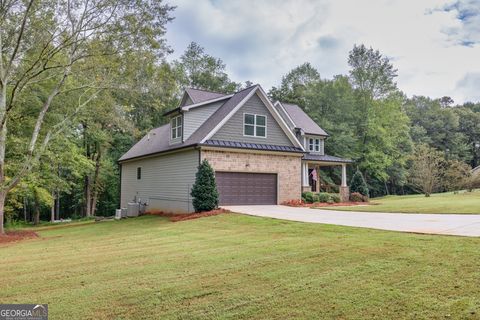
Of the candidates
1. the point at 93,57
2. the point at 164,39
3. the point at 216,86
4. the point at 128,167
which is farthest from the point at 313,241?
the point at 216,86

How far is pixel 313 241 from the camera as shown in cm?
826

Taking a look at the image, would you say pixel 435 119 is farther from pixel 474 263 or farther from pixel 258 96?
pixel 474 263

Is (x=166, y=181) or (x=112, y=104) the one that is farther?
(x=166, y=181)

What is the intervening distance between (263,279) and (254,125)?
14837 mm

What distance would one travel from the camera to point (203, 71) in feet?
141

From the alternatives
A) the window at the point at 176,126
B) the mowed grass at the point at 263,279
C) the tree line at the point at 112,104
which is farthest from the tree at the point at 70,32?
the mowed grass at the point at 263,279

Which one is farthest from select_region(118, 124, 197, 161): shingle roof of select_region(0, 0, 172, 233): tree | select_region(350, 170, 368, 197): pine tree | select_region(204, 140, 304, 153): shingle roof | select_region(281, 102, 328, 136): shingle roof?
select_region(350, 170, 368, 197): pine tree

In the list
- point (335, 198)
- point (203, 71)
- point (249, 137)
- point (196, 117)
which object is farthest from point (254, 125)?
point (203, 71)

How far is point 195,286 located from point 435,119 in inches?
2086

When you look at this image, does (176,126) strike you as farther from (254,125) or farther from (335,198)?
(335,198)

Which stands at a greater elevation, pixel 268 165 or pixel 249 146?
pixel 249 146

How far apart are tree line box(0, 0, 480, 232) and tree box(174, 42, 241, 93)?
130 mm

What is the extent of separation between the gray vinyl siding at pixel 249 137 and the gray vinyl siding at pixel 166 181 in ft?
6.90

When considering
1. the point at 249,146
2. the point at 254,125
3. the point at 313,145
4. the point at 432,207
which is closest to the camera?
the point at 432,207
